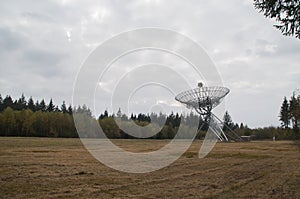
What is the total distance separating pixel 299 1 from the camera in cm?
843

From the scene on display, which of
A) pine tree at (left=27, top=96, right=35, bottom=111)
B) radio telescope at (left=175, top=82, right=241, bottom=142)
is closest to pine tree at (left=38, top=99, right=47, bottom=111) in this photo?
pine tree at (left=27, top=96, right=35, bottom=111)

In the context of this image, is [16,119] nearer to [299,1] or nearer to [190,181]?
[190,181]

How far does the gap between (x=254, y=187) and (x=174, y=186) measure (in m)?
3.15

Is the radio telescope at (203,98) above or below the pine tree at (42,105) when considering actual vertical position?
below

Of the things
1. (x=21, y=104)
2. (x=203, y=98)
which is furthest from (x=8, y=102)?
(x=203, y=98)

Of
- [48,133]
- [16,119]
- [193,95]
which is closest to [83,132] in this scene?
[48,133]

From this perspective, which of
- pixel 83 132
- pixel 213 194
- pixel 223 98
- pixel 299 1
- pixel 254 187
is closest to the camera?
pixel 299 1

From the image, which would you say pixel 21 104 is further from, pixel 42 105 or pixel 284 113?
pixel 284 113

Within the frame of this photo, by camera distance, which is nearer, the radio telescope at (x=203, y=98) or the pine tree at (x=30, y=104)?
the radio telescope at (x=203, y=98)

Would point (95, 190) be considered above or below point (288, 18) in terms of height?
below

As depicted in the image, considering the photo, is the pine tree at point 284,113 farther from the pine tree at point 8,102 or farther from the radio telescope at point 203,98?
the pine tree at point 8,102

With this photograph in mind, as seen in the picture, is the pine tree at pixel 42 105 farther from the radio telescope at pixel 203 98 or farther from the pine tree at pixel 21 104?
the radio telescope at pixel 203 98

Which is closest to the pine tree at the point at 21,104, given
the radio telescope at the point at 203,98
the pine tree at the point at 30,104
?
the pine tree at the point at 30,104

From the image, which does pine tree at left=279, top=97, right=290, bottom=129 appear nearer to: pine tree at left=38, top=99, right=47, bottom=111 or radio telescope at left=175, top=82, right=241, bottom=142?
radio telescope at left=175, top=82, right=241, bottom=142
